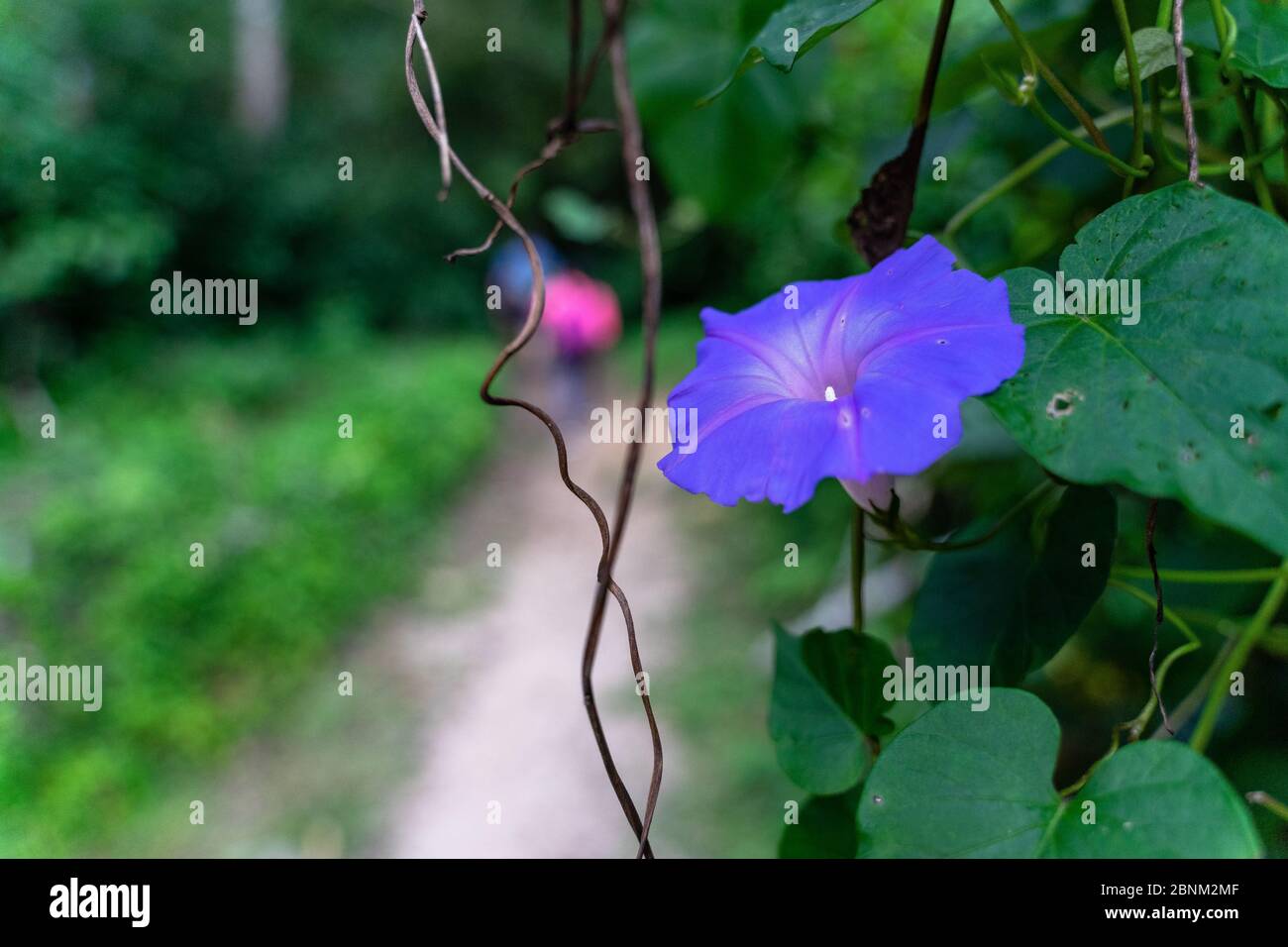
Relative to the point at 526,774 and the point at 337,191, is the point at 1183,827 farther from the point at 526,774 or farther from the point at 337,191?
the point at 337,191

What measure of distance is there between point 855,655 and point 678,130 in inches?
34.8

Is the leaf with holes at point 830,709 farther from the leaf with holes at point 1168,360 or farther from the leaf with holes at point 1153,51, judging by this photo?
the leaf with holes at point 1153,51

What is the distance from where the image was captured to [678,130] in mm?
1269

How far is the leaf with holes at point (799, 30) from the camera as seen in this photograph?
19.9 inches

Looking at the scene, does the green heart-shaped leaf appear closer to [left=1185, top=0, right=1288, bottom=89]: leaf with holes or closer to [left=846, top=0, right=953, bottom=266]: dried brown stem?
[left=846, top=0, right=953, bottom=266]: dried brown stem

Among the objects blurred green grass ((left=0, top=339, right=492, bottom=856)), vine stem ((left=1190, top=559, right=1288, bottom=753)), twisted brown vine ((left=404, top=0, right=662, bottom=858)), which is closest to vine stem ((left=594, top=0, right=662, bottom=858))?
twisted brown vine ((left=404, top=0, right=662, bottom=858))

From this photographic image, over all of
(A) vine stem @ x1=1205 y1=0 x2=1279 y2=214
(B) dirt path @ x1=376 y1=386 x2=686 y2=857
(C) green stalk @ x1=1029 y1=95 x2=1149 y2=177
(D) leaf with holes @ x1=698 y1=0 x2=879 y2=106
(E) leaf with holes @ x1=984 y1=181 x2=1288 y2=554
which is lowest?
(B) dirt path @ x1=376 y1=386 x2=686 y2=857

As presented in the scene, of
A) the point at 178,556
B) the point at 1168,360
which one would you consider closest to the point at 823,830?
the point at 1168,360

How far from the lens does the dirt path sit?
3104 mm

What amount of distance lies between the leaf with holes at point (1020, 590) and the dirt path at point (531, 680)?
2.42 m

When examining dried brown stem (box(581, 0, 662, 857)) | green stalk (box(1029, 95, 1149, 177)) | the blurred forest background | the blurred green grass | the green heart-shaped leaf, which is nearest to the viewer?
dried brown stem (box(581, 0, 662, 857))

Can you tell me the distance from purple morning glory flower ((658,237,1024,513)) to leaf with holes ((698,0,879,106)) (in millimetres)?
120

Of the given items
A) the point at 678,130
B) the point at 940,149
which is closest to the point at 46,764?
the point at 678,130

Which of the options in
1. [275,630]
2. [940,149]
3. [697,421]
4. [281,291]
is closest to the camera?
[697,421]
